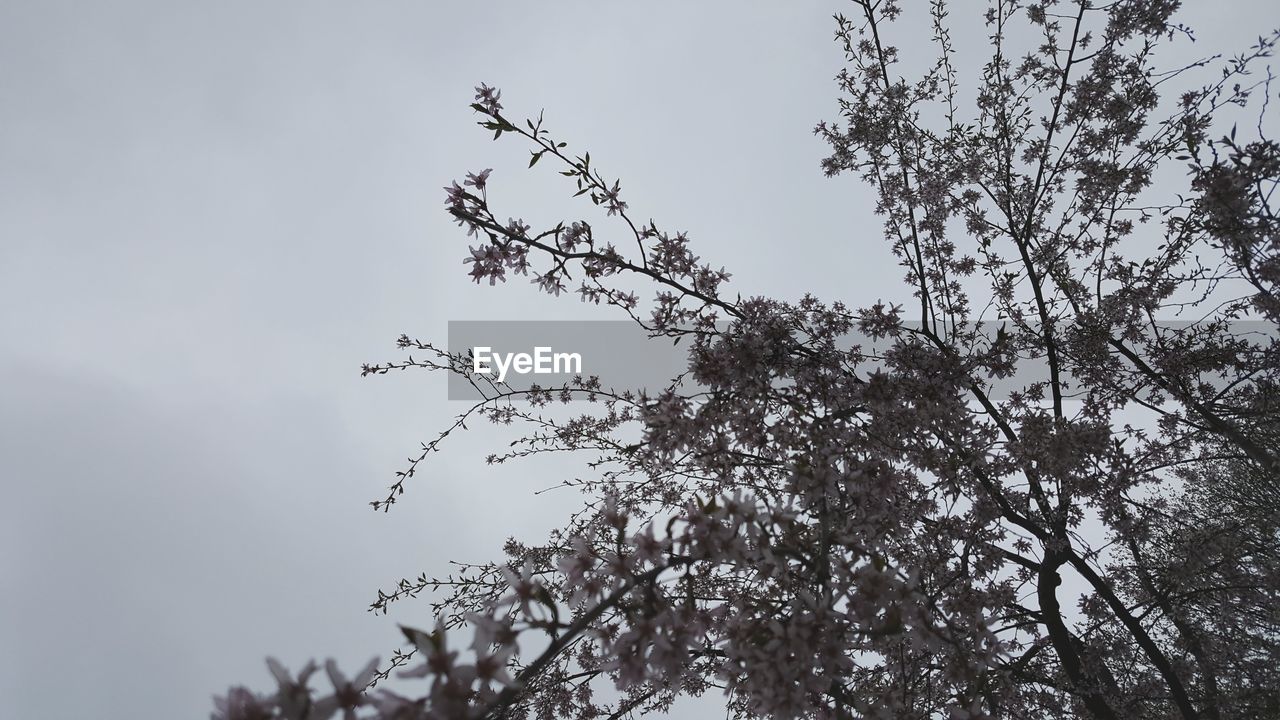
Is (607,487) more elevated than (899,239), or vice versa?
(899,239)

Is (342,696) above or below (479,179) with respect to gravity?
below

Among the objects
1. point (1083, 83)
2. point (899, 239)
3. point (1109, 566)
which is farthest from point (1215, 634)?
point (1083, 83)

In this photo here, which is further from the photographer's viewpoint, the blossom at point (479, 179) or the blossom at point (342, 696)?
the blossom at point (479, 179)

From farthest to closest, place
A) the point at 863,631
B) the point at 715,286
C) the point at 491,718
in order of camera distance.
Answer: the point at 715,286, the point at 863,631, the point at 491,718

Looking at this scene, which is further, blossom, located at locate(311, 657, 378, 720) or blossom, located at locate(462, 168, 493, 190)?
blossom, located at locate(462, 168, 493, 190)

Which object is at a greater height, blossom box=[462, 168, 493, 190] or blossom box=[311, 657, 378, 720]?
blossom box=[462, 168, 493, 190]

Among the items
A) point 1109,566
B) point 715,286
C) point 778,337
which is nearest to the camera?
point 778,337

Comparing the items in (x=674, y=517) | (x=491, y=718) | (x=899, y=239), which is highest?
(x=899, y=239)

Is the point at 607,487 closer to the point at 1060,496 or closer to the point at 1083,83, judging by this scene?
the point at 1060,496

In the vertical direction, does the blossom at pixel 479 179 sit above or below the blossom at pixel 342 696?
above

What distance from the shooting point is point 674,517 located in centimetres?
182

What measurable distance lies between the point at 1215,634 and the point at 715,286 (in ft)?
22.8

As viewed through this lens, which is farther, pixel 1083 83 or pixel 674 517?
pixel 1083 83

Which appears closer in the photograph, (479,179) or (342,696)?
(342,696)
